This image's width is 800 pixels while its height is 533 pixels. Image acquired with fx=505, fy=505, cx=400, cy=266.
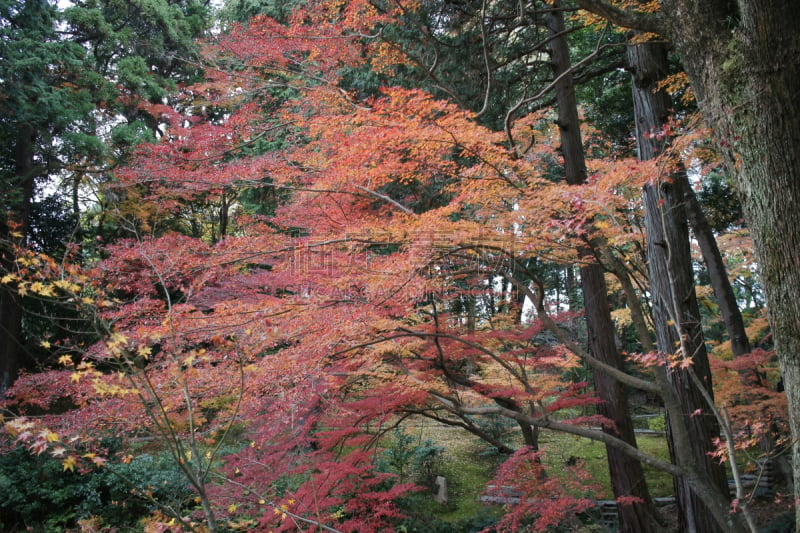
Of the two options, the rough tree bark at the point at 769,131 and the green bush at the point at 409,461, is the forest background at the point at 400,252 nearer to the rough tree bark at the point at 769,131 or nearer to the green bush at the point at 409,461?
the rough tree bark at the point at 769,131

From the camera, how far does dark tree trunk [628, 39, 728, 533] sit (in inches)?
181

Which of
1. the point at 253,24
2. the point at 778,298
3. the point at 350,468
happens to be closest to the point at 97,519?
the point at 350,468

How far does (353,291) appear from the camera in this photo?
18.0ft

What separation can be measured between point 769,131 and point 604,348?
3845mm

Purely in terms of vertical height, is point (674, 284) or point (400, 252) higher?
point (400, 252)

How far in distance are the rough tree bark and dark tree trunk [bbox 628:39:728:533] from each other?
1725mm

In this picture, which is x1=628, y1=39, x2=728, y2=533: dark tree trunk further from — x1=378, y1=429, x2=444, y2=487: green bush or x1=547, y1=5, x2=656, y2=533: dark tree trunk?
x1=378, y1=429, x2=444, y2=487: green bush

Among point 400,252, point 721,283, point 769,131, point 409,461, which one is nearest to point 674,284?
point 769,131

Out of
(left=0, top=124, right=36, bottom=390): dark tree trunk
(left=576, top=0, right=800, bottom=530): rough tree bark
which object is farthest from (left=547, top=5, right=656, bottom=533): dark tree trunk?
(left=0, top=124, right=36, bottom=390): dark tree trunk

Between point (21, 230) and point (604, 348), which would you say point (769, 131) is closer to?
point (604, 348)

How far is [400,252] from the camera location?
17.9 ft

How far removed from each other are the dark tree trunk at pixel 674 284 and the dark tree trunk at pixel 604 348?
2.60 feet

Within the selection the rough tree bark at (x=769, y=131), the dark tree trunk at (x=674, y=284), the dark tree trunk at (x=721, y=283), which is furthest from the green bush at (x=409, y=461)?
the rough tree bark at (x=769, y=131)

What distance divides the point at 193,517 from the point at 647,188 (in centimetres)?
623
